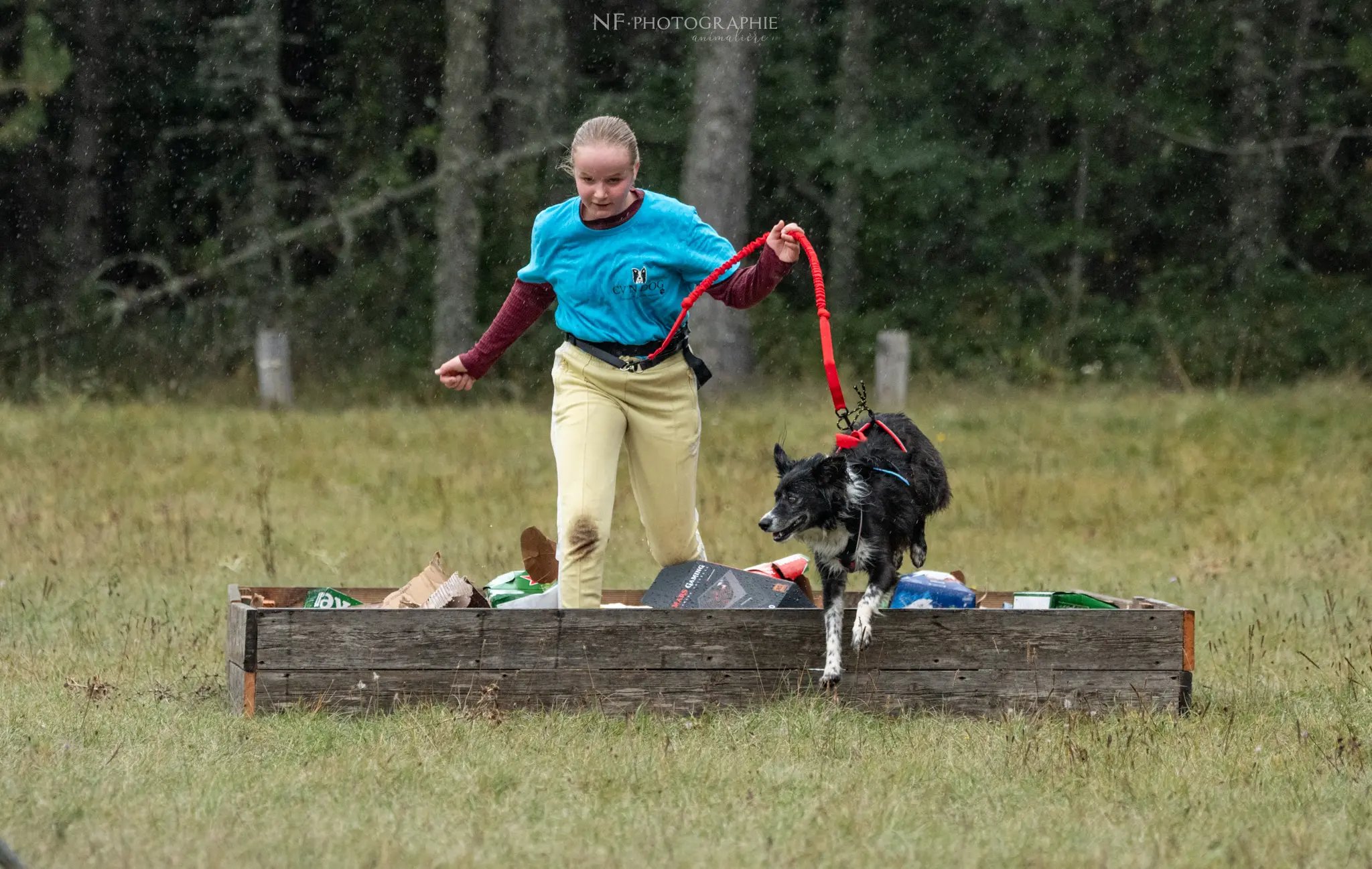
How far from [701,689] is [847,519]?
2.80 ft

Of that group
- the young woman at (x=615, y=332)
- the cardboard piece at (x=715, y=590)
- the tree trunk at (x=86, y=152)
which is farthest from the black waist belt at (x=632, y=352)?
the tree trunk at (x=86, y=152)

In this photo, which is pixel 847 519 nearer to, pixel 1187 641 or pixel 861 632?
pixel 861 632

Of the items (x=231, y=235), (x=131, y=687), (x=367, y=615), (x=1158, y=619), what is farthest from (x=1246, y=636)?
(x=231, y=235)

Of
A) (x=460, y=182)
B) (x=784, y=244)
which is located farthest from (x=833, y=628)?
(x=460, y=182)

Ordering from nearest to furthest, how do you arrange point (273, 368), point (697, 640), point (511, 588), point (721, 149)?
point (697, 640)
point (511, 588)
point (273, 368)
point (721, 149)

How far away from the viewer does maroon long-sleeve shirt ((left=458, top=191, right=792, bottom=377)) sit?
6.45 meters

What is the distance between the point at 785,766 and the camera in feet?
18.3

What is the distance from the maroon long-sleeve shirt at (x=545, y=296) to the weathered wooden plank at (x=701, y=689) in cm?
133

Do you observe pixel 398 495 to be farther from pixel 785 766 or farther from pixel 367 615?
pixel 785 766

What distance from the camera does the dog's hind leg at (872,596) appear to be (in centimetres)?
630

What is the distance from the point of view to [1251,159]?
1071 inches

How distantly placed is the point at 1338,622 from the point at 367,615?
215 inches

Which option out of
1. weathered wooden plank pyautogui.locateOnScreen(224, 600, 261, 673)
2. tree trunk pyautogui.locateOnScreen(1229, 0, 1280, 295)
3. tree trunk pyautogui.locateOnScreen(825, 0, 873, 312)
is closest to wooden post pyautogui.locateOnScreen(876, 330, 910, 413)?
tree trunk pyautogui.locateOnScreen(825, 0, 873, 312)

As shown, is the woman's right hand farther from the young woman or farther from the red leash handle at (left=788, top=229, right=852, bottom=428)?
the red leash handle at (left=788, top=229, right=852, bottom=428)
